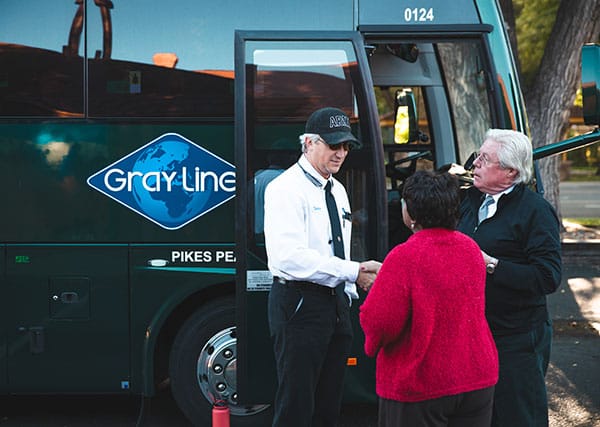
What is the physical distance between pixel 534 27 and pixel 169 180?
14370mm

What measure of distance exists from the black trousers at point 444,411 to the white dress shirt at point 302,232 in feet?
2.67

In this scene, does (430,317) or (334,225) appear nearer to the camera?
(430,317)

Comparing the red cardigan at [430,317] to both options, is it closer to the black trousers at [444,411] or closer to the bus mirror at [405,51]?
the black trousers at [444,411]

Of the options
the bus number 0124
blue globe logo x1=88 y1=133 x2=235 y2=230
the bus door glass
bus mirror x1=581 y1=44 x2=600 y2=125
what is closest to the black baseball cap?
blue globe logo x1=88 y1=133 x2=235 y2=230

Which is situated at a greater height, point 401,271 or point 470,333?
point 401,271

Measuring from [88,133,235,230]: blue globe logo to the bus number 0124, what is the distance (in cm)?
142

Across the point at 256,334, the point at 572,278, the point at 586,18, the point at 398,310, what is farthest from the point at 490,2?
the point at 586,18

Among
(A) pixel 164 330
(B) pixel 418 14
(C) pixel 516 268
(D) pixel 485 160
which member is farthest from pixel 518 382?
(A) pixel 164 330

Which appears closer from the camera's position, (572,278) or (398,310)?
(398,310)

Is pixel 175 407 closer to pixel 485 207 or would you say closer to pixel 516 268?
pixel 485 207

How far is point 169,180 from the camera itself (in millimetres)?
5164

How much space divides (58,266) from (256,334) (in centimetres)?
134

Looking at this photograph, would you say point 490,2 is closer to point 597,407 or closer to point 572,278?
point 597,407

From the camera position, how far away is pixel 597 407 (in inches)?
246
